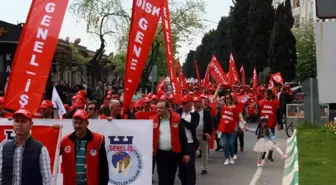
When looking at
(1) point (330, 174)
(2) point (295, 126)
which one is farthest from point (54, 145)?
(2) point (295, 126)

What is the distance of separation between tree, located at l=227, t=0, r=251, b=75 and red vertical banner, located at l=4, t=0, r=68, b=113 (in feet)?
223

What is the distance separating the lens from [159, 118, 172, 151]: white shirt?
9328mm

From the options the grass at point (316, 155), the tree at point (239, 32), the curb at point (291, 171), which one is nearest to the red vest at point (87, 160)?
the curb at point (291, 171)

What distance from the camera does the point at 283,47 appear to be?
60.8m

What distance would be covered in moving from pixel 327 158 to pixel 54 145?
9211 millimetres

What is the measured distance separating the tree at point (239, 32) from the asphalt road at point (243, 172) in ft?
189

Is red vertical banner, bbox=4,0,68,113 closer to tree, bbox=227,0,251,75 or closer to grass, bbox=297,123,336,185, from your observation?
grass, bbox=297,123,336,185

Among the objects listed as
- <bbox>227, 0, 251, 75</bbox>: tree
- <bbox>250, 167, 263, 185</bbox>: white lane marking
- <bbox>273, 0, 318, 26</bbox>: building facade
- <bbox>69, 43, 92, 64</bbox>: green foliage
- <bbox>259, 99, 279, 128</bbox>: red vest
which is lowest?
<bbox>250, 167, 263, 185</bbox>: white lane marking

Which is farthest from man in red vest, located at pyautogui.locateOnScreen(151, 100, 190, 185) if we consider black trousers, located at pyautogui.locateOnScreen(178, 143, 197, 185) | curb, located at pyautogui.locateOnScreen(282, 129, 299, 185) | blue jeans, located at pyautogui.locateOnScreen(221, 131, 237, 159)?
blue jeans, located at pyautogui.locateOnScreen(221, 131, 237, 159)

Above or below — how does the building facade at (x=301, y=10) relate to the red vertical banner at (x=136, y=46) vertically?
above

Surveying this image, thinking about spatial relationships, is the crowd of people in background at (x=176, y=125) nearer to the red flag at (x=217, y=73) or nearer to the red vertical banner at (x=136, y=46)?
the red vertical banner at (x=136, y=46)

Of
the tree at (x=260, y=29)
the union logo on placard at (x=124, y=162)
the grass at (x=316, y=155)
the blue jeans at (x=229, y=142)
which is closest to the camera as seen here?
the union logo on placard at (x=124, y=162)

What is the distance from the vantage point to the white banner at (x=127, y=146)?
8.37 metres

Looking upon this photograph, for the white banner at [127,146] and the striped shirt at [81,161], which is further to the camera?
the white banner at [127,146]
